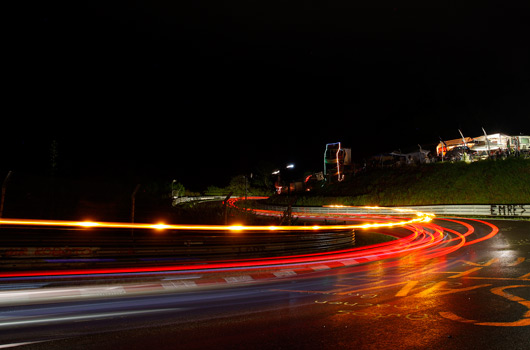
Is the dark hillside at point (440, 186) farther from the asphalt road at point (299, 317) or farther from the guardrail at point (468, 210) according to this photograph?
the asphalt road at point (299, 317)

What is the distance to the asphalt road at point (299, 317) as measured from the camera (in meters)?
4.54

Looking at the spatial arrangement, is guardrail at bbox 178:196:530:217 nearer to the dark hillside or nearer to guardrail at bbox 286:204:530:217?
guardrail at bbox 286:204:530:217

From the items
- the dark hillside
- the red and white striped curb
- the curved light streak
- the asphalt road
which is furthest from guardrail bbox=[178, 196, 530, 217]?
the red and white striped curb

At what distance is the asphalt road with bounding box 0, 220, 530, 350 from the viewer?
4535 millimetres

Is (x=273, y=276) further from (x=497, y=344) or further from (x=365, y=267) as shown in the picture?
(x=497, y=344)

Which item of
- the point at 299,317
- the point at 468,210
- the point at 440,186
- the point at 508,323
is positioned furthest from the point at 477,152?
the point at 299,317

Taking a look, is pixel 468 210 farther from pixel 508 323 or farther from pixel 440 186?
pixel 508 323

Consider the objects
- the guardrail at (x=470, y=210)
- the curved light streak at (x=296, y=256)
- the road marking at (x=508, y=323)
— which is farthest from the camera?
the guardrail at (x=470, y=210)

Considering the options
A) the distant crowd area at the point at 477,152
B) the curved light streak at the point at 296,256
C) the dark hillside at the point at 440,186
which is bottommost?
the curved light streak at the point at 296,256

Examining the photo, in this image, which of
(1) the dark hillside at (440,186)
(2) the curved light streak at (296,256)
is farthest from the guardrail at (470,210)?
(2) the curved light streak at (296,256)

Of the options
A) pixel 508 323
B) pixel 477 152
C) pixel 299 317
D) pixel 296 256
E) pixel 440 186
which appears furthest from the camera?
pixel 477 152

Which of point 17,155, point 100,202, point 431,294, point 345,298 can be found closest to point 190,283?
point 345,298

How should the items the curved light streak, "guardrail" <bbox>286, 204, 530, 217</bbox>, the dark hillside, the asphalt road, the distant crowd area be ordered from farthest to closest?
the distant crowd area → the dark hillside → "guardrail" <bbox>286, 204, 530, 217</bbox> → the curved light streak → the asphalt road

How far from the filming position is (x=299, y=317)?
5633 millimetres
